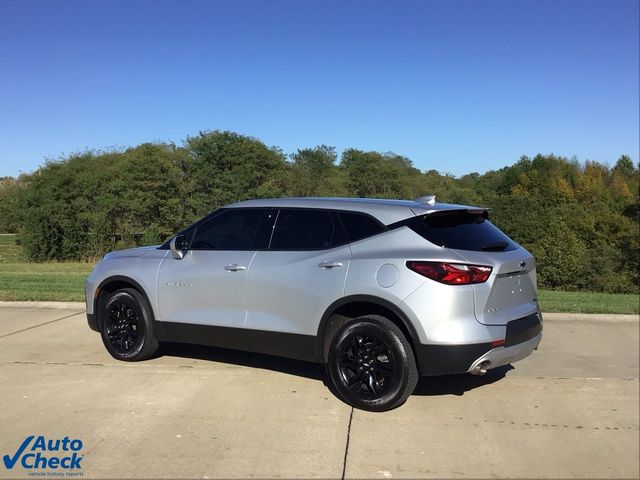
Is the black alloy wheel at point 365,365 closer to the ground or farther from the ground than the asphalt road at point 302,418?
farther from the ground

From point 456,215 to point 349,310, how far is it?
1.20 meters

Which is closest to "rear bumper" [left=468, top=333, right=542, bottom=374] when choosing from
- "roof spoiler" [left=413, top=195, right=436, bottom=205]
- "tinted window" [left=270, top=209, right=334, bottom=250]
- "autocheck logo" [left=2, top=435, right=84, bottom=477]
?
"roof spoiler" [left=413, top=195, right=436, bottom=205]

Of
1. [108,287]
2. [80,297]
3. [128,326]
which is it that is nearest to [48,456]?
[128,326]

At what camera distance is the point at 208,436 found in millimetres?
4051

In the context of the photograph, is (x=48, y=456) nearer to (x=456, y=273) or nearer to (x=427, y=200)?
(x=456, y=273)

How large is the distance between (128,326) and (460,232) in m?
3.60

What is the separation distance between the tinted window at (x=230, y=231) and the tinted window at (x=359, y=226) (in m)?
0.97

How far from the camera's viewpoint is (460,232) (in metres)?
4.52

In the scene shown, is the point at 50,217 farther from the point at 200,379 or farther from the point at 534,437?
the point at 534,437

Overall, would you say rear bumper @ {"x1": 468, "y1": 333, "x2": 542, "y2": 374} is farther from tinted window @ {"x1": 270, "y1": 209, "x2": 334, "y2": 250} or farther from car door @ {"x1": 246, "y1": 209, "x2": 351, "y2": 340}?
tinted window @ {"x1": 270, "y1": 209, "x2": 334, "y2": 250}

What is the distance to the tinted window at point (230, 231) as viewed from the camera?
5.34 m

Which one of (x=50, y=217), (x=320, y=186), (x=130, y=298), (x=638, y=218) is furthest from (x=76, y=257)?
(x=638, y=218)

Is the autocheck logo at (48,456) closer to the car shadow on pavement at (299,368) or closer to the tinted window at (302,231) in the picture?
the car shadow on pavement at (299,368)

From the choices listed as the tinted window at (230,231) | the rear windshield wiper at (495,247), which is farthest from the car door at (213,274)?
the rear windshield wiper at (495,247)
